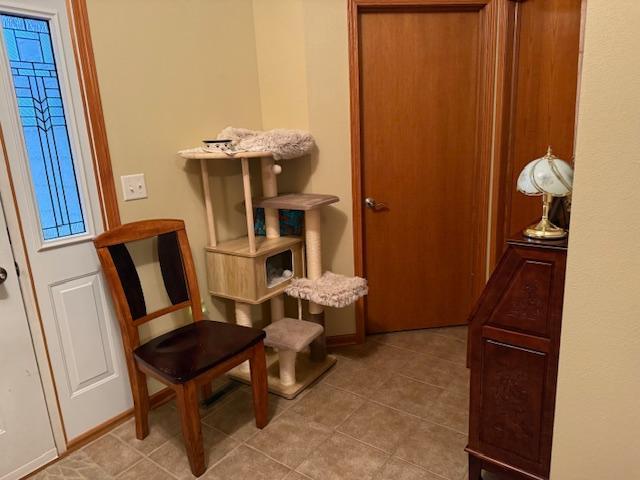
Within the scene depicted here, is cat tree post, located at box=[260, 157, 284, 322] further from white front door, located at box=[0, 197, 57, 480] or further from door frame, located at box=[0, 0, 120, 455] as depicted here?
white front door, located at box=[0, 197, 57, 480]

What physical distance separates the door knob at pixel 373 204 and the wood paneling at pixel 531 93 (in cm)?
69

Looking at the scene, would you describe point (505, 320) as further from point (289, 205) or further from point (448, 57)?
point (448, 57)

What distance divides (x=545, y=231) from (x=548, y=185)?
0.15 m

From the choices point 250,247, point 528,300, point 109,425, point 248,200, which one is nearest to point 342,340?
point 250,247

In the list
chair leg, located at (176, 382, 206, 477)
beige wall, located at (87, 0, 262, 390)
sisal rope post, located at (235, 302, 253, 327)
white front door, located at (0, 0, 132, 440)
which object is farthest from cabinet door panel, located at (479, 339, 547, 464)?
white front door, located at (0, 0, 132, 440)

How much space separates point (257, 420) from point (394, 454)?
0.66 meters

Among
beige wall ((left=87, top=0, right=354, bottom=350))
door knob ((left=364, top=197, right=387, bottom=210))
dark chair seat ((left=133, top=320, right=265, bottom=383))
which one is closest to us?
dark chair seat ((left=133, top=320, right=265, bottom=383))

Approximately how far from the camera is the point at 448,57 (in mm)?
2709

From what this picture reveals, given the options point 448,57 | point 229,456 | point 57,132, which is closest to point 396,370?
point 229,456

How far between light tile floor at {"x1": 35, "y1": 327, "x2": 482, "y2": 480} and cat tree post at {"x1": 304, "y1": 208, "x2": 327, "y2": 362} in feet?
0.50

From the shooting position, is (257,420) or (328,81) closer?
(257,420)

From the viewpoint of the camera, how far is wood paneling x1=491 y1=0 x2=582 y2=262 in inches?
82.5

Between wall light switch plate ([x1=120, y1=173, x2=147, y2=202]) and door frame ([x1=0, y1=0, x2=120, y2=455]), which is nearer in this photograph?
door frame ([x1=0, y1=0, x2=120, y2=455])

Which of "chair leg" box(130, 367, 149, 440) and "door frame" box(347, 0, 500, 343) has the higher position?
"door frame" box(347, 0, 500, 343)
